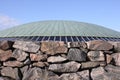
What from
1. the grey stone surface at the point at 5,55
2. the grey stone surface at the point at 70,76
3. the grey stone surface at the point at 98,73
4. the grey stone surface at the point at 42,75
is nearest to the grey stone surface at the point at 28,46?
the grey stone surface at the point at 5,55

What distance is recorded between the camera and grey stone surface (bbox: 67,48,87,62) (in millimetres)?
7238

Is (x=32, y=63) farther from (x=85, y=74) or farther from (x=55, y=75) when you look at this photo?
(x=85, y=74)

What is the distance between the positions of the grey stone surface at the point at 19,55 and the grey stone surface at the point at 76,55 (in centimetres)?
124

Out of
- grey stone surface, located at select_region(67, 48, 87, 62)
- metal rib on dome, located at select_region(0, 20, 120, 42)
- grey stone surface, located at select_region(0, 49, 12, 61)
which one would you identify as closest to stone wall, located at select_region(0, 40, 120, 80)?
grey stone surface, located at select_region(67, 48, 87, 62)

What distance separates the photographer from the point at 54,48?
734 cm

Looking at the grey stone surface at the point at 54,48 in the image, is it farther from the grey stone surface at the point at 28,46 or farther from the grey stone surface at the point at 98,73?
the grey stone surface at the point at 98,73

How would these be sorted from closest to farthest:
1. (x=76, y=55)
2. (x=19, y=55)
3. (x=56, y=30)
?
(x=76, y=55), (x=19, y=55), (x=56, y=30)

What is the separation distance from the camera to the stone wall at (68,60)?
7262mm

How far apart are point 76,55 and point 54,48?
2.11 feet

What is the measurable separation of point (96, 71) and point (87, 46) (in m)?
0.74

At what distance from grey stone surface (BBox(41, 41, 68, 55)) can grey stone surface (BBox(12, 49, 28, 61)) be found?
53 centimetres

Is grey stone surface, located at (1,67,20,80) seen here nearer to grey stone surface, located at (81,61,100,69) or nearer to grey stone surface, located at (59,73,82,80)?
grey stone surface, located at (59,73,82,80)

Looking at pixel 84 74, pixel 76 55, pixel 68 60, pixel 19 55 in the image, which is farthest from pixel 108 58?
pixel 19 55

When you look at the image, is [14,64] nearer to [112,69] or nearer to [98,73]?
[98,73]
